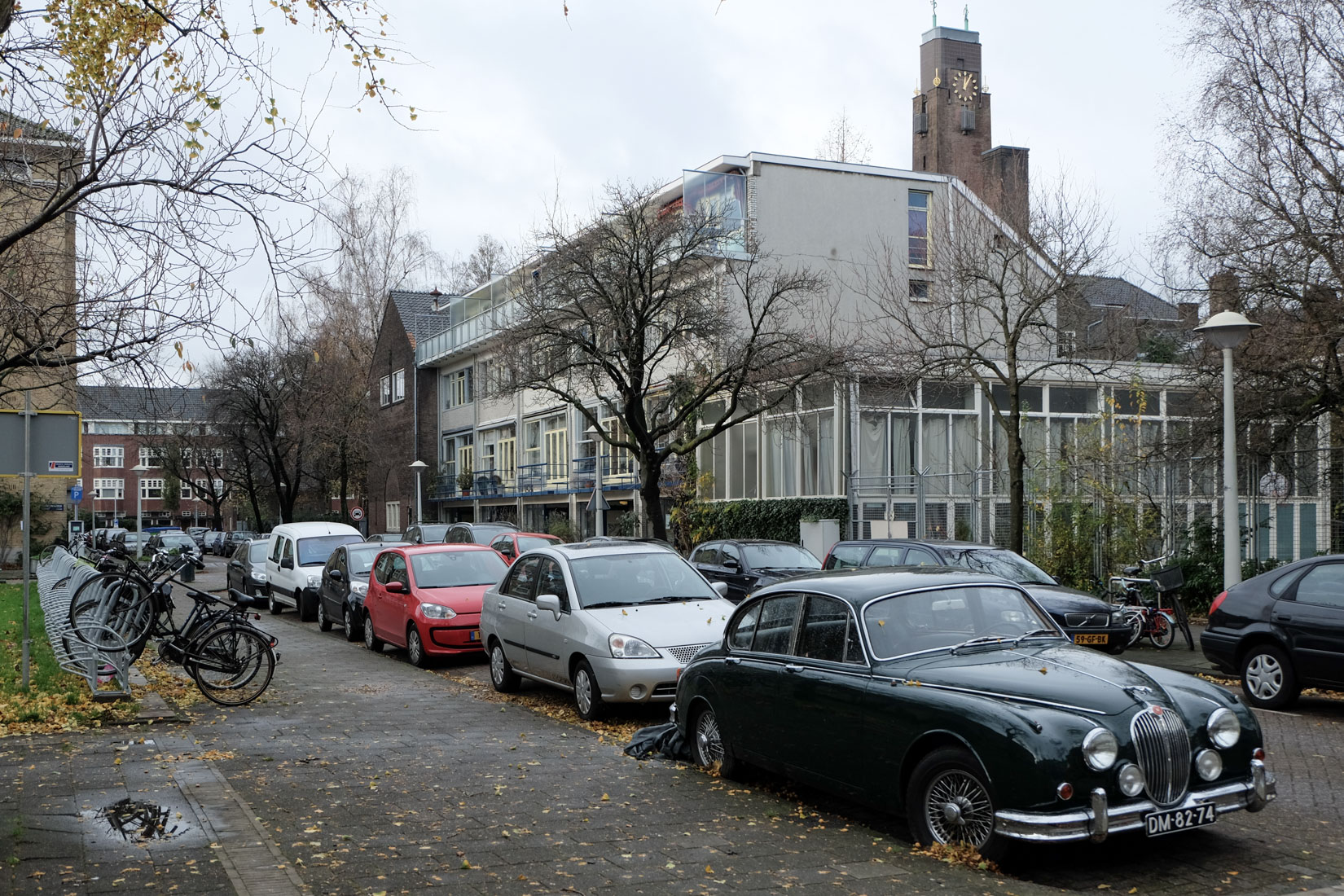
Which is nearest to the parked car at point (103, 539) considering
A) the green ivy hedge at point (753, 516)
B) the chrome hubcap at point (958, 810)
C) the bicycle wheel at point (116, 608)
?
the bicycle wheel at point (116, 608)

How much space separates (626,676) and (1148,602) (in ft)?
36.6

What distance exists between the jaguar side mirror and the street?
1.51 metres

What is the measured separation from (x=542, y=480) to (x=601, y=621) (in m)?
38.7

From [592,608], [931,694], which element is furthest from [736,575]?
[931,694]

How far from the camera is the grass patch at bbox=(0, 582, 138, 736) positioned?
10616 mm

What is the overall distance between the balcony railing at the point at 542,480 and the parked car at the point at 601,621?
26754 millimetres

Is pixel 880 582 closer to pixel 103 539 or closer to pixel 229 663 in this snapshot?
pixel 229 663

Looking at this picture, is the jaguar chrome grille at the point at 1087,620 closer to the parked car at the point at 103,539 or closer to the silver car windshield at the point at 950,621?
the silver car windshield at the point at 950,621

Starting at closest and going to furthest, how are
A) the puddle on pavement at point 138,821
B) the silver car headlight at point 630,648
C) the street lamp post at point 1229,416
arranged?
the puddle on pavement at point 138,821, the silver car headlight at point 630,648, the street lamp post at point 1229,416

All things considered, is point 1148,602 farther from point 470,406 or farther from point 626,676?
point 470,406

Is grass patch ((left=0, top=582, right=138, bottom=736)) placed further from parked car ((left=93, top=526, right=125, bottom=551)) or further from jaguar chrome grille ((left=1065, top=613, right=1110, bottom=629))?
jaguar chrome grille ((left=1065, top=613, right=1110, bottom=629))

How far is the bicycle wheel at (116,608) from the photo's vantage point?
12227mm

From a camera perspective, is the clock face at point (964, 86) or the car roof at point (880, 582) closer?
the car roof at point (880, 582)

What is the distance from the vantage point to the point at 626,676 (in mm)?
10719
